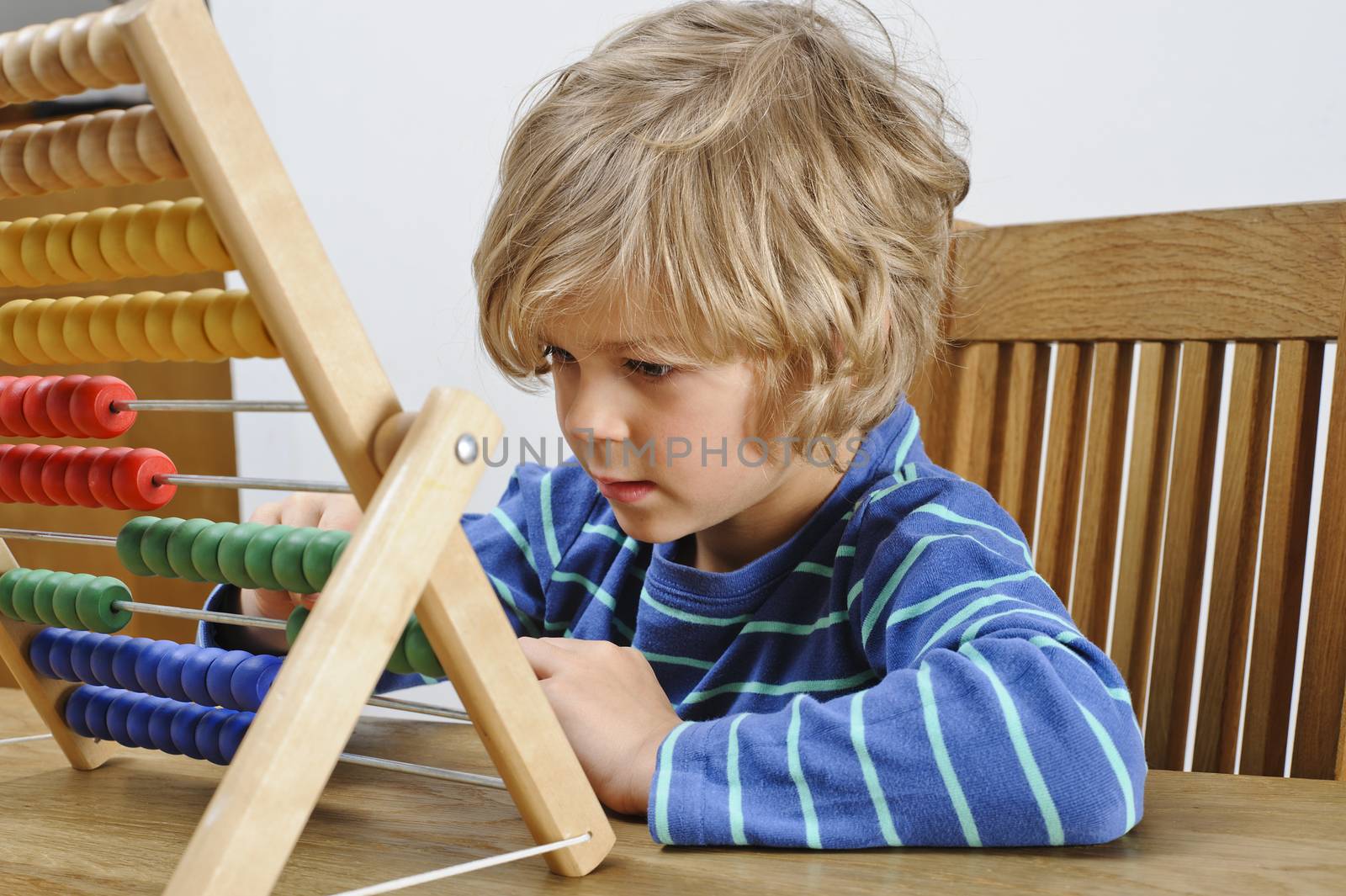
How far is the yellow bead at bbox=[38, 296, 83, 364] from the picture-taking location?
539 mm

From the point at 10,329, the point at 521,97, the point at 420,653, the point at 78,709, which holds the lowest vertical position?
the point at 78,709

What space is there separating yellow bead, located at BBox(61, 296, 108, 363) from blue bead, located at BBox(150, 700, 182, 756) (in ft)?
0.66

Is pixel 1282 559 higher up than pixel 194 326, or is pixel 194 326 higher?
pixel 194 326

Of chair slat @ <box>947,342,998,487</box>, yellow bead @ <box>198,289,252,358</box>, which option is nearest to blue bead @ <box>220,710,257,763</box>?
yellow bead @ <box>198,289,252,358</box>

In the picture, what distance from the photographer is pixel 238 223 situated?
1.21 ft

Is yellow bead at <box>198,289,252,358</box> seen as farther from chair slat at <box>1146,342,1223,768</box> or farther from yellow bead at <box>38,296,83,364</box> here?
chair slat at <box>1146,342,1223,768</box>

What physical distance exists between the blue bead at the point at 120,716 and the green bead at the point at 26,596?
Result: 0.20ft

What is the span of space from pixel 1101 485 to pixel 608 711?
19.2 inches

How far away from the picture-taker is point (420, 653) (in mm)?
462

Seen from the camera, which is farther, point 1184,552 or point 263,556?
point 1184,552

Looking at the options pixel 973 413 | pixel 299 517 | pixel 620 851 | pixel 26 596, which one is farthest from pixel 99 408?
pixel 973 413

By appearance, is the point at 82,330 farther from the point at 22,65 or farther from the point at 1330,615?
the point at 1330,615

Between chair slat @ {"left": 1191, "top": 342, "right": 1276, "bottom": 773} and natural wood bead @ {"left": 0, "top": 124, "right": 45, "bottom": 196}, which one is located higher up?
natural wood bead @ {"left": 0, "top": 124, "right": 45, "bottom": 196}

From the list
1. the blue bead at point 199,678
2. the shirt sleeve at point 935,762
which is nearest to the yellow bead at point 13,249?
the blue bead at point 199,678
